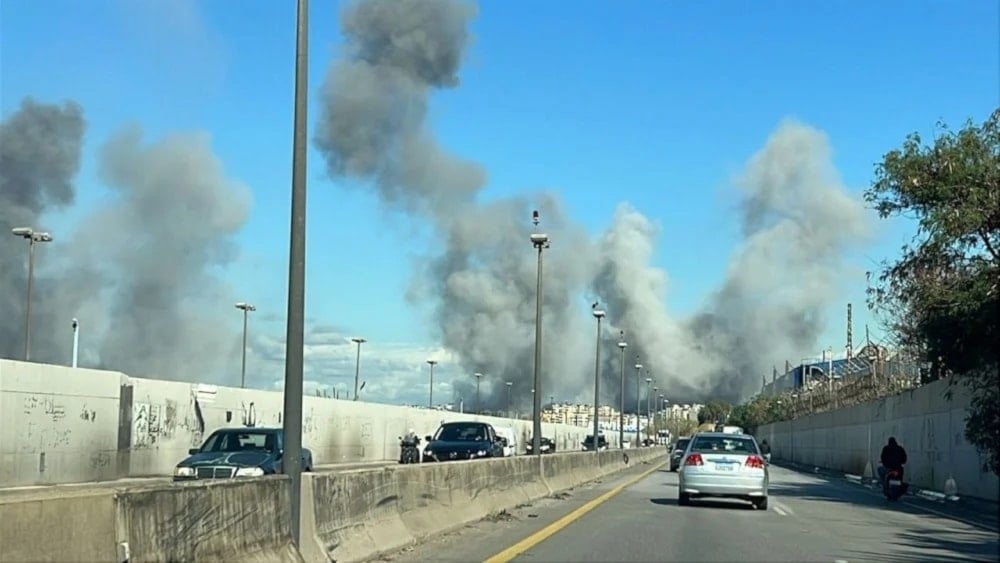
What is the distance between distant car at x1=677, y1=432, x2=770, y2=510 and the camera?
25.6 meters

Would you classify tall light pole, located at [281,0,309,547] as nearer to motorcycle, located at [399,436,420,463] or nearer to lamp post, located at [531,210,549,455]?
lamp post, located at [531,210,549,455]

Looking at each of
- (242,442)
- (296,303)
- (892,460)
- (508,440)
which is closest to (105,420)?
(242,442)

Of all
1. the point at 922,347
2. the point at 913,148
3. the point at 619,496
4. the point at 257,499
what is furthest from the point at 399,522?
the point at 922,347

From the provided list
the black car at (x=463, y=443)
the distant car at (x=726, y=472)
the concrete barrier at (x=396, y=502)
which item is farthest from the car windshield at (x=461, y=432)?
the distant car at (x=726, y=472)

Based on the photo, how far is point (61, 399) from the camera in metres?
36.8

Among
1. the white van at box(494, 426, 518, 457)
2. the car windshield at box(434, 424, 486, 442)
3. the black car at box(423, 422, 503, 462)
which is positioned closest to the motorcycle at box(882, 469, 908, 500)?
the black car at box(423, 422, 503, 462)

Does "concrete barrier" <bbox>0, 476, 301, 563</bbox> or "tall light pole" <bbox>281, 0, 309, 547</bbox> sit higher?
"tall light pole" <bbox>281, 0, 309, 547</bbox>

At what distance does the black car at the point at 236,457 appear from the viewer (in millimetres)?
23438

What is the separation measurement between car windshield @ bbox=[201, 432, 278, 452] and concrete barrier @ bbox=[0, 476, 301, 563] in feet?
42.4

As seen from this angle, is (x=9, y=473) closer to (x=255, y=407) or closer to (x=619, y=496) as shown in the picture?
(x=619, y=496)

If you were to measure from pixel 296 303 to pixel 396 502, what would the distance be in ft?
13.5

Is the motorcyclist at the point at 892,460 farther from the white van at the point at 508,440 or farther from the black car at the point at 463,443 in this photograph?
the white van at the point at 508,440

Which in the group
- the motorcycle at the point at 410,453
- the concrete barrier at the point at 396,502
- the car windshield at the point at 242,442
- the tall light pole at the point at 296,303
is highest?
the tall light pole at the point at 296,303

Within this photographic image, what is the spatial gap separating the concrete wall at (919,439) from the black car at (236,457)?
13.6 m
